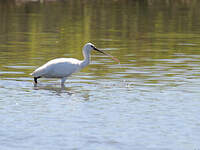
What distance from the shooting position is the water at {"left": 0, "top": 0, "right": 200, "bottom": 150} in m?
10.1

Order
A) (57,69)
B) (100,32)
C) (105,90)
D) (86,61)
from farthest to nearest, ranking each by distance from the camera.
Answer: (100,32) < (86,61) < (57,69) < (105,90)

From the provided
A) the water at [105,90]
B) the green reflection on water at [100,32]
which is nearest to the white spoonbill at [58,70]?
the water at [105,90]

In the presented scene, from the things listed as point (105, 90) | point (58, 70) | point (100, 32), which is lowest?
point (100, 32)

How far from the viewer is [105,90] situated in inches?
577

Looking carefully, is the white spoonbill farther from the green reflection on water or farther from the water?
the green reflection on water

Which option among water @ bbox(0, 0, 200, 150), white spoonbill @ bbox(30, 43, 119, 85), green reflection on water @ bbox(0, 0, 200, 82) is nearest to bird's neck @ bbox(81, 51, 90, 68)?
white spoonbill @ bbox(30, 43, 119, 85)

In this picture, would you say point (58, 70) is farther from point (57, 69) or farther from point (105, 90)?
point (105, 90)

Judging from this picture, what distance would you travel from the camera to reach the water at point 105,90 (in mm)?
10133

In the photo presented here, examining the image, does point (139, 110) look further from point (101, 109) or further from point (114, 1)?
point (114, 1)

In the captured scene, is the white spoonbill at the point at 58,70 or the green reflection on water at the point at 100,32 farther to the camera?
the green reflection on water at the point at 100,32

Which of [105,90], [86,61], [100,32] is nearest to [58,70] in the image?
[86,61]

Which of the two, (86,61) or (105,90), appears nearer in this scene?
(105,90)

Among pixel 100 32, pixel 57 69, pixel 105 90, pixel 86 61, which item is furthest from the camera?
pixel 100 32

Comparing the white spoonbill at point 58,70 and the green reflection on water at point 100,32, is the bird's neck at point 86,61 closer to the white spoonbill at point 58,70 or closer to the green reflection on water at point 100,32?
the white spoonbill at point 58,70
